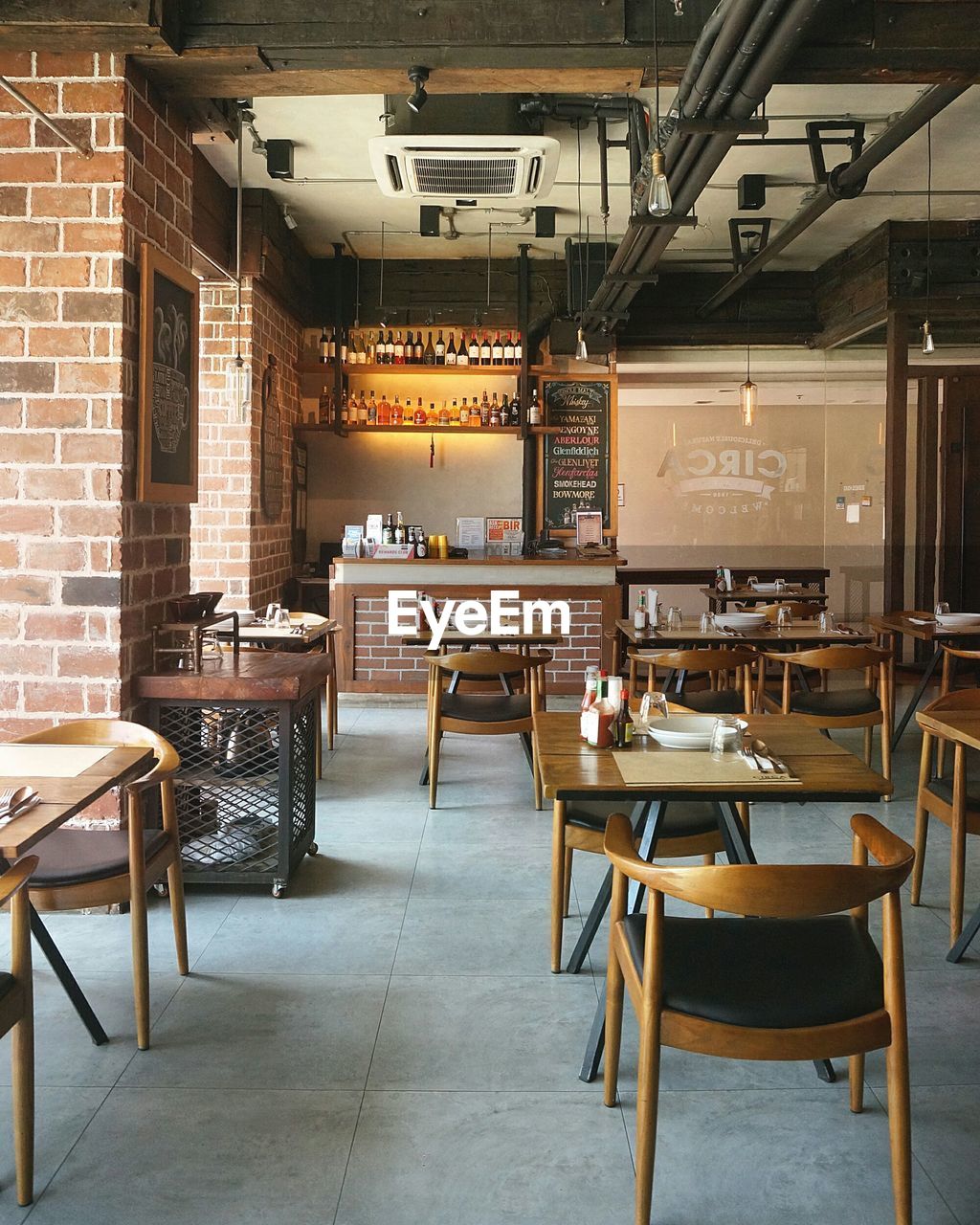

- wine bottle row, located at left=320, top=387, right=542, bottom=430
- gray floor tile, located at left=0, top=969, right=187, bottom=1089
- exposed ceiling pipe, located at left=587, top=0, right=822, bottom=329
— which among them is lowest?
gray floor tile, located at left=0, top=969, right=187, bottom=1089

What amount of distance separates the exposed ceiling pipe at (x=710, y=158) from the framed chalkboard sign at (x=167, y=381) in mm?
2087

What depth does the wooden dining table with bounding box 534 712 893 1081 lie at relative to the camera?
239 centimetres

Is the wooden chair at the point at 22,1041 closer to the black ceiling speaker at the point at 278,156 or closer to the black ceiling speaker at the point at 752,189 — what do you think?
the black ceiling speaker at the point at 278,156

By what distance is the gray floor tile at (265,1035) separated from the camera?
8.20 feet

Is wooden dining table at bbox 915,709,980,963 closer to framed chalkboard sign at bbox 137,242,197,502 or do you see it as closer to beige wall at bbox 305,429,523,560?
framed chalkboard sign at bbox 137,242,197,502

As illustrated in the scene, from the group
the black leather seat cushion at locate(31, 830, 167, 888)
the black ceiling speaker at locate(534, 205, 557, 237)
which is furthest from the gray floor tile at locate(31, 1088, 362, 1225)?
the black ceiling speaker at locate(534, 205, 557, 237)

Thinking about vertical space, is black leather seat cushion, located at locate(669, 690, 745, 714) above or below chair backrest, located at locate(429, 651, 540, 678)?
below

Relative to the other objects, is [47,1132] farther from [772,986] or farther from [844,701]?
[844,701]

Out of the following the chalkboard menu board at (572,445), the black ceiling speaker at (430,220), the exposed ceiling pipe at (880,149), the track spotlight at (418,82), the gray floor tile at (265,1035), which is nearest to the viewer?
the gray floor tile at (265,1035)

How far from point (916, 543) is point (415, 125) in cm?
550

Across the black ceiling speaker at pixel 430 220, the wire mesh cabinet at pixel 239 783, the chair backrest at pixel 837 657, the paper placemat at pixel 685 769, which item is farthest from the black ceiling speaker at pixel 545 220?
the paper placemat at pixel 685 769

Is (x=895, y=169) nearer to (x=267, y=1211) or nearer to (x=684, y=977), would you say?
(x=684, y=977)

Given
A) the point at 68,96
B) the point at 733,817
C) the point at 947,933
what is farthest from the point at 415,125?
the point at 947,933

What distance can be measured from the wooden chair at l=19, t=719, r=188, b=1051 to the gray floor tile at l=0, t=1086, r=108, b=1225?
0.25 metres
